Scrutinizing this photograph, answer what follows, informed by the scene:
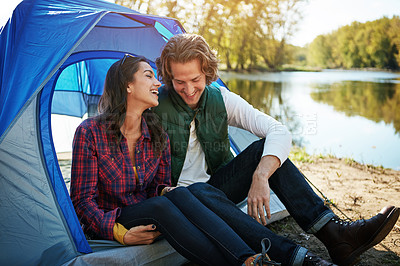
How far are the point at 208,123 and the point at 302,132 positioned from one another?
16.3 feet

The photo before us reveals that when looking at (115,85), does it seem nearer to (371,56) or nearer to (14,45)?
(14,45)

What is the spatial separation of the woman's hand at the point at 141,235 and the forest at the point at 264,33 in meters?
4.16

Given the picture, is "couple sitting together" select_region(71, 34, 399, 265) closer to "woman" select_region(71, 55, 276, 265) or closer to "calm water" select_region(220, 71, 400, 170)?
"woman" select_region(71, 55, 276, 265)

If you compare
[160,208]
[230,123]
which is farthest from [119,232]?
[230,123]

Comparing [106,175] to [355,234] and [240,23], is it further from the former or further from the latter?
[240,23]

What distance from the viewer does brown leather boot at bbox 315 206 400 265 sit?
4.83ft

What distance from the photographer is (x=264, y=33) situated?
377 inches

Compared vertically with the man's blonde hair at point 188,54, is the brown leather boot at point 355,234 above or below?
below

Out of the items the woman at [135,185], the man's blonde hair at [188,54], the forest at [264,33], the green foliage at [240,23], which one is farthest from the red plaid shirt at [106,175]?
the green foliage at [240,23]

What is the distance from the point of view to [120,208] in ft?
5.09

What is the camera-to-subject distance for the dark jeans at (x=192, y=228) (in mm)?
1354

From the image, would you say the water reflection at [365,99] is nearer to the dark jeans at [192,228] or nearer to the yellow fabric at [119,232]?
the dark jeans at [192,228]

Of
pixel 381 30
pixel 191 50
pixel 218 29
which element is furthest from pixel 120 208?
pixel 381 30

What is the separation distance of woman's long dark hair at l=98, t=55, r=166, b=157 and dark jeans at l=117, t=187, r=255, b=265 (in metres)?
0.36
